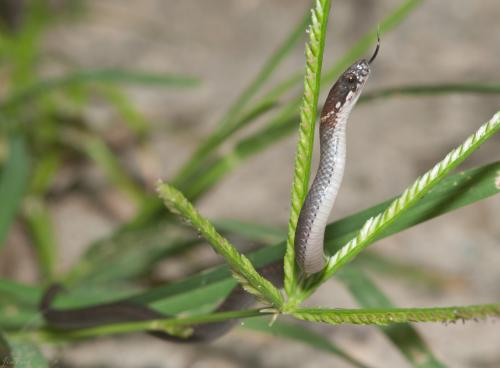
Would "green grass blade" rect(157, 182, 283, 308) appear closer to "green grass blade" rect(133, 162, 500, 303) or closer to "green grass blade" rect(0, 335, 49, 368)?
"green grass blade" rect(133, 162, 500, 303)

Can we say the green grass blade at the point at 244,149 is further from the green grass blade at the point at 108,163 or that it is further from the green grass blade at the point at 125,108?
the green grass blade at the point at 125,108

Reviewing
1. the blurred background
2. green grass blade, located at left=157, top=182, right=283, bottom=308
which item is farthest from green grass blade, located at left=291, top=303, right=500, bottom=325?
the blurred background

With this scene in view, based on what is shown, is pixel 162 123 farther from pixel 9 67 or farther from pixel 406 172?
pixel 406 172

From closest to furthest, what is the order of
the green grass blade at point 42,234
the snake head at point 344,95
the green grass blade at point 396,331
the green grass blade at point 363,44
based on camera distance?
1. the snake head at point 344,95
2. the green grass blade at point 396,331
3. the green grass blade at point 363,44
4. the green grass blade at point 42,234

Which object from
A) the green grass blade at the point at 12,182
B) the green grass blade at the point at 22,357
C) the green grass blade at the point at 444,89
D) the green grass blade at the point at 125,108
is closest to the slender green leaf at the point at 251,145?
the green grass blade at the point at 444,89

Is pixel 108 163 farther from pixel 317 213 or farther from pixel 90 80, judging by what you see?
pixel 317 213
